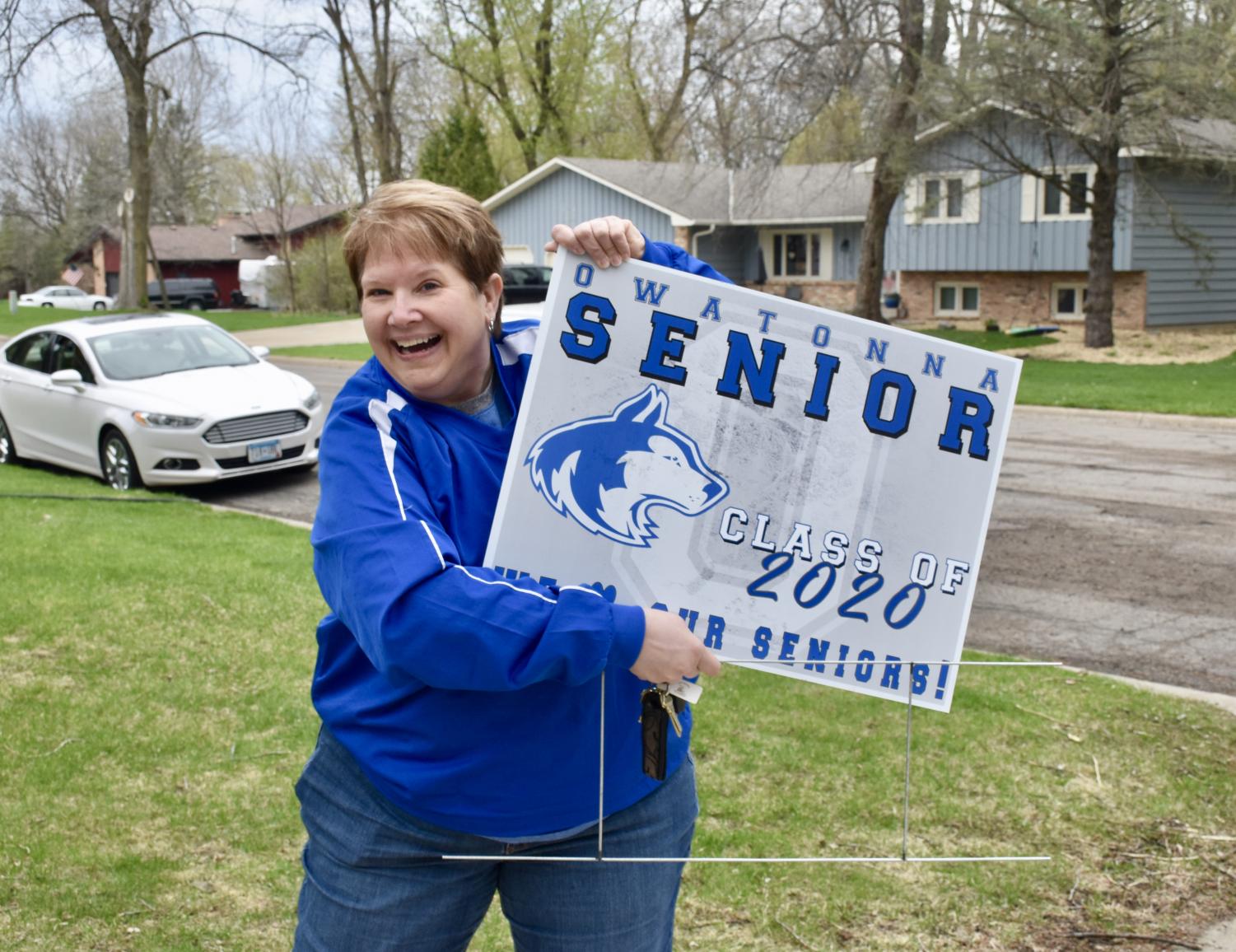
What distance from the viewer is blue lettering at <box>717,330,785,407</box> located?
236 centimetres

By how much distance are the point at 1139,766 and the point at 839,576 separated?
2935 mm

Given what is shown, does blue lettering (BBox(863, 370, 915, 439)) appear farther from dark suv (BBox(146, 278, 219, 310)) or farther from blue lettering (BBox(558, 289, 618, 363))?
dark suv (BBox(146, 278, 219, 310))

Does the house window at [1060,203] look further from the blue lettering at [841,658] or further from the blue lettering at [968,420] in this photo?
the blue lettering at [841,658]

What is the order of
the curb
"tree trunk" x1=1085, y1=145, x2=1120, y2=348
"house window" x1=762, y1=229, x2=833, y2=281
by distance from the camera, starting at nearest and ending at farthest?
the curb < "tree trunk" x1=1085, y1=145, x2=1120, y2=348 < "house window" x1=762, y1=229, x2=833, y2=281

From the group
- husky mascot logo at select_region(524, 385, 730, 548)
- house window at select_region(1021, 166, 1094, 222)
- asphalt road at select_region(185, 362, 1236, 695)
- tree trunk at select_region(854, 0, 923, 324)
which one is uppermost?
tree trunk at select_region(854, 0, 923, 324)

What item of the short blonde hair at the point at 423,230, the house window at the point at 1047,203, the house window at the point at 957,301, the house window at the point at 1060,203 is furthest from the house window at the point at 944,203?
the short blonde hair at the point at 423,230

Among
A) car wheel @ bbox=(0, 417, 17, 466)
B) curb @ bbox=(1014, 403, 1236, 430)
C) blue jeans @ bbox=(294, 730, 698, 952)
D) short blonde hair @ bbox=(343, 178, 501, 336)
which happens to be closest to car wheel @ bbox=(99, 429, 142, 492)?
car wheel @ bbox=(0, 417, 17, 466)

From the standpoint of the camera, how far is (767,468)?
2.36 m

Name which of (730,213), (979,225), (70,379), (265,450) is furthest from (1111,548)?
(730,213)

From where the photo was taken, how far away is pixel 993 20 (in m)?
22.5

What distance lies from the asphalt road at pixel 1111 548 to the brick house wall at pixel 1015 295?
14554 millimetres

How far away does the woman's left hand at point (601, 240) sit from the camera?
229cm

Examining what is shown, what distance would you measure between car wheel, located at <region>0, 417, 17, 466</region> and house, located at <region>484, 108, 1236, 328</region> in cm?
1584

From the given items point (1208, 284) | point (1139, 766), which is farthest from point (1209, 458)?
point (1208, 284)
